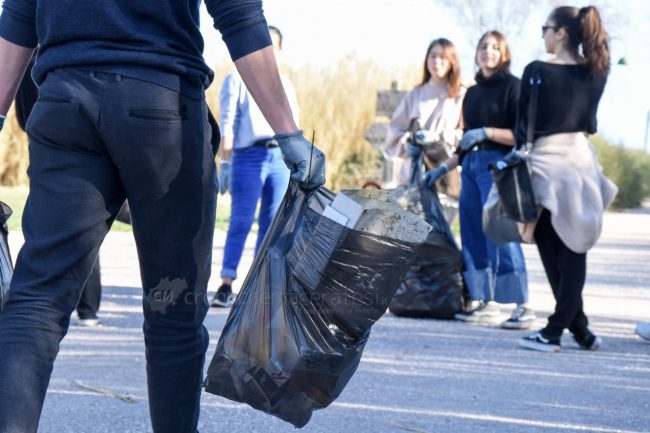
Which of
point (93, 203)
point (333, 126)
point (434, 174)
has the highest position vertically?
point (93, 203)

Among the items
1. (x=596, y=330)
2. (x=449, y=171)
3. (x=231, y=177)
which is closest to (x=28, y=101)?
(x=231, y=177)

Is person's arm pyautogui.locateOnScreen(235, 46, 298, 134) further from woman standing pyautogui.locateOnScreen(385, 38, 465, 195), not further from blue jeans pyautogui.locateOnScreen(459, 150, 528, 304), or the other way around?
woman standing pyautogui.locateOnScreen(385, 38, 465, 195)

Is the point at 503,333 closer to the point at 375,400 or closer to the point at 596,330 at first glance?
the point at 596,330

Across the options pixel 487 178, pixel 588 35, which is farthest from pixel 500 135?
pixel 588 35

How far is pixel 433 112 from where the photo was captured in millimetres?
7902

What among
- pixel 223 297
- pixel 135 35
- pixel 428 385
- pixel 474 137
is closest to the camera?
pixel 135 35

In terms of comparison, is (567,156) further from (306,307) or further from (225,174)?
(306,307)

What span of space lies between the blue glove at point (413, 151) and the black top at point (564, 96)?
1596mm

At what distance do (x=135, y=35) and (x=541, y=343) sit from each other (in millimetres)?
3764

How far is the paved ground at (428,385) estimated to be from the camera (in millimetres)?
4285

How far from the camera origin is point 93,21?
2.86 metres

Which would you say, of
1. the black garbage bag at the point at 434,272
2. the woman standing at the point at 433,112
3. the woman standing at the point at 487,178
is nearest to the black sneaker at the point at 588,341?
the woman standing at the point at 487,178

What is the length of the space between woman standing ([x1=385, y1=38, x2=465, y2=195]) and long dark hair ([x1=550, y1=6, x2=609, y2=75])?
5.45 ft

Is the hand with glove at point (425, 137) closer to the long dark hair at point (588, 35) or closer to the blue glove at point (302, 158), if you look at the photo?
the long dark hair at point (588, 35)
